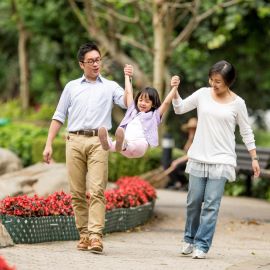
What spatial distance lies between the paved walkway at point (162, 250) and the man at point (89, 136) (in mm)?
334

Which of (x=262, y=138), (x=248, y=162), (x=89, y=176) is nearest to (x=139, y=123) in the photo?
(x=89, y=176)

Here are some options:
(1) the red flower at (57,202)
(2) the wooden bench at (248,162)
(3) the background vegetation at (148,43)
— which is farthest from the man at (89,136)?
(3) the background vegetation at (148,43)

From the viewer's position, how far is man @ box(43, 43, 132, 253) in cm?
905

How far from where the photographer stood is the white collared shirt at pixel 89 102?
29.9ft

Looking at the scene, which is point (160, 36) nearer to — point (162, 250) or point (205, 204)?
point (162, 250)

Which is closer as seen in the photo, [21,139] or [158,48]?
[158,48]

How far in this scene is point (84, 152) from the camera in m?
9.14

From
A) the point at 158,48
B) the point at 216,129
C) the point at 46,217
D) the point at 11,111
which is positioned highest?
the point at 158,48

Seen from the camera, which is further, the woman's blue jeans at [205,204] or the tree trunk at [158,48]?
the tree trunk at [158,48]

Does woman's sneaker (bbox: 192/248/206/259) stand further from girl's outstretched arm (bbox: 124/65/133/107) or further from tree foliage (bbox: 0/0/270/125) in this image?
tree foliage (bbox: 0/0/270/125)

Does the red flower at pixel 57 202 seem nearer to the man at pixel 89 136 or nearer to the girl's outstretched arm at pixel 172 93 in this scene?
the man at pixel 89 136

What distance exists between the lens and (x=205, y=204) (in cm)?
895

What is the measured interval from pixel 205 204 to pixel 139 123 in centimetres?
98

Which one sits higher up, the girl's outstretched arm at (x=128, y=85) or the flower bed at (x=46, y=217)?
the girl's outstretched arm at (x=128, y=85)
